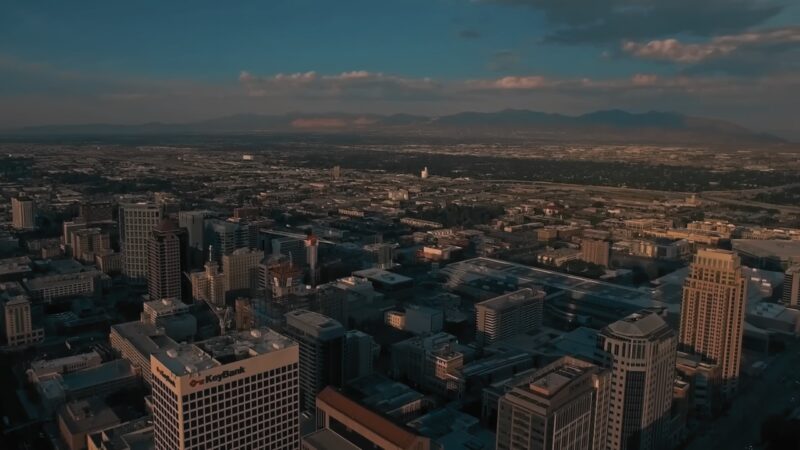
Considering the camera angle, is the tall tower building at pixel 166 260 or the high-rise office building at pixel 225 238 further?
the high-rise office building at pixel 225 238

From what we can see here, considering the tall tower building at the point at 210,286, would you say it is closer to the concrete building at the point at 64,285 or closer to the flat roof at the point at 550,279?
the concrete building at the point at 64,285

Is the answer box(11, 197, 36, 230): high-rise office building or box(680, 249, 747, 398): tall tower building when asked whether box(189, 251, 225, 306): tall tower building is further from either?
box(11, 197, 36, 230): high-rise office building

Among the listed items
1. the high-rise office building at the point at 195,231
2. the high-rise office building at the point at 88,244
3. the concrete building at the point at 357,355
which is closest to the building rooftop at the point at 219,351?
the concrete building at the point at 357,355

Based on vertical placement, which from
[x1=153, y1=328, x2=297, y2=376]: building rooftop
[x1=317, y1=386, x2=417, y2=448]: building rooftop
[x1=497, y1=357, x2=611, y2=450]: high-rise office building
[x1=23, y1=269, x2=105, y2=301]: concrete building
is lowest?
[x1=23, y1=269, x2=105, y2=301]: concrete building

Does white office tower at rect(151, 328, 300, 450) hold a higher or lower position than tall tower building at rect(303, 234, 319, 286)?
higher

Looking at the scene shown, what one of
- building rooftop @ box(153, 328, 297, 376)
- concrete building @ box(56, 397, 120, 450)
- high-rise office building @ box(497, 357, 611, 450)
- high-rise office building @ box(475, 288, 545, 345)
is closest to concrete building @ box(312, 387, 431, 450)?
high-rise office building @ box(497, 357, 611, 450)

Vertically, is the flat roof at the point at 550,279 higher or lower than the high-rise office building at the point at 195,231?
lower

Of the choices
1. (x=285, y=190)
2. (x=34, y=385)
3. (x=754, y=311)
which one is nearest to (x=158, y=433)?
(x=34, y=385)

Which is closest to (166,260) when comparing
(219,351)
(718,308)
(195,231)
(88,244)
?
(195,231)
